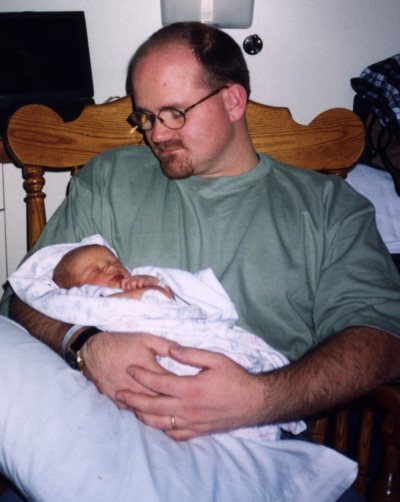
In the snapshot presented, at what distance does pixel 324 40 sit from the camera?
2.06 meters

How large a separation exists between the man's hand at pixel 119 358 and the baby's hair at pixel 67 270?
0.21 meters

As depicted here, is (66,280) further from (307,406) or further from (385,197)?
(385,197)

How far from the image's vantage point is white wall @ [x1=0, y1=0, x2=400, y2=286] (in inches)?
72.4

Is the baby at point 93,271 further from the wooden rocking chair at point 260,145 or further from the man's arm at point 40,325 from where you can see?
the wooden rocking chair at point 260,145

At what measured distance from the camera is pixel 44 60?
A: 1.69 metres

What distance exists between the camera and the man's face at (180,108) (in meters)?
1.21

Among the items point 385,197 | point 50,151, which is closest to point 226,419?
point 50,151

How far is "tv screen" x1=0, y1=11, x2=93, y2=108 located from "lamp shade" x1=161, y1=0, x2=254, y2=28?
33cm

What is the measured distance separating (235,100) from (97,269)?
0.65 meters

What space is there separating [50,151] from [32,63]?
58 cm

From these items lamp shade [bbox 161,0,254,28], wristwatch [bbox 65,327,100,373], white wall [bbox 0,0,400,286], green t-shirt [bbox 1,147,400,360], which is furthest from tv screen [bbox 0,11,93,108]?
wristwatch [bbox 65,327,100,373]

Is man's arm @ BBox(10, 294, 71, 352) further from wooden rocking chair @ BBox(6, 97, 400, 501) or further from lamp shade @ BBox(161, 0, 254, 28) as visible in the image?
lamp shade @ BBox(161, 0, 254, 28)

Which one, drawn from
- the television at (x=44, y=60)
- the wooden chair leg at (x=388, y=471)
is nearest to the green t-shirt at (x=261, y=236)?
the wooden chair leg at (x=388, y=471)

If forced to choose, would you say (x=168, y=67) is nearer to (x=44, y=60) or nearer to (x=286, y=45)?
(x=44, y=60)
